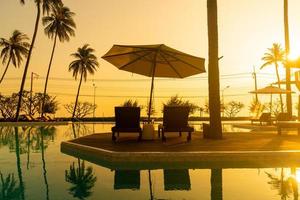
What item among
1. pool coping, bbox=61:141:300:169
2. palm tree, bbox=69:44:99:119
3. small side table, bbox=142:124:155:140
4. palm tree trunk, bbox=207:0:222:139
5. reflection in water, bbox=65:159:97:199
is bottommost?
reflection in water, bbox=65:159:97:199

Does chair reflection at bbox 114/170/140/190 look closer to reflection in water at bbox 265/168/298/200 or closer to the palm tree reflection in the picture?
the palm tree reflection

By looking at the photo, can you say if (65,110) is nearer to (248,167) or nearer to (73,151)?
(73,151)

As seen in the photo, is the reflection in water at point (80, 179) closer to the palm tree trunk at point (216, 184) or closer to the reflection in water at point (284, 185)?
the palm tree trunk at point (216, 184)

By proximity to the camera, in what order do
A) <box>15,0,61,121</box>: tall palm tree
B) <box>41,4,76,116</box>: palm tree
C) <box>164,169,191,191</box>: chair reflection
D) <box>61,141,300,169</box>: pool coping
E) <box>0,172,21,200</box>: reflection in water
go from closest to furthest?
<box>0,172,21,200</box>: reflection in water, <box>164,169,191,191</box>: chair reflection, <box>61,141,300,169</box>: pool coping, <box>15,0,61,121</box>: tall palm tree, <box>41,4,76,116</box>: palm tree

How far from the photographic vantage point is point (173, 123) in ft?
36.0

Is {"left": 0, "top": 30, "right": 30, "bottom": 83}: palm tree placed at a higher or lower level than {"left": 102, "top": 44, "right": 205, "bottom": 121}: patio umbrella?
higher

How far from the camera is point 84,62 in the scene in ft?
173

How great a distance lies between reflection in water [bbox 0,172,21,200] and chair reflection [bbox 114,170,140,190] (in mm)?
1572

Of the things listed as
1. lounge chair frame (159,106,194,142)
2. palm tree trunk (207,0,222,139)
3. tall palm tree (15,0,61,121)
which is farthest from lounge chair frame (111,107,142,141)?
tall palm tree (15,0,61,121)

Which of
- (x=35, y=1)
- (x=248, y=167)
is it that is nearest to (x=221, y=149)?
(x=248, y=167)

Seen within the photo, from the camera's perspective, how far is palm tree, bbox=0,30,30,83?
150ft

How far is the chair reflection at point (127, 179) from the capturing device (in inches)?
256

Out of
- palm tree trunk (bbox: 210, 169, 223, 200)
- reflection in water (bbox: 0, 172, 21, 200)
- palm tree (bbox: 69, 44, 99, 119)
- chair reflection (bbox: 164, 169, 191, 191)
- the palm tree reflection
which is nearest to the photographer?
reflection in water (bbox: 0, 172, 21, 200)

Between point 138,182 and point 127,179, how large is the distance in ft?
1.02
